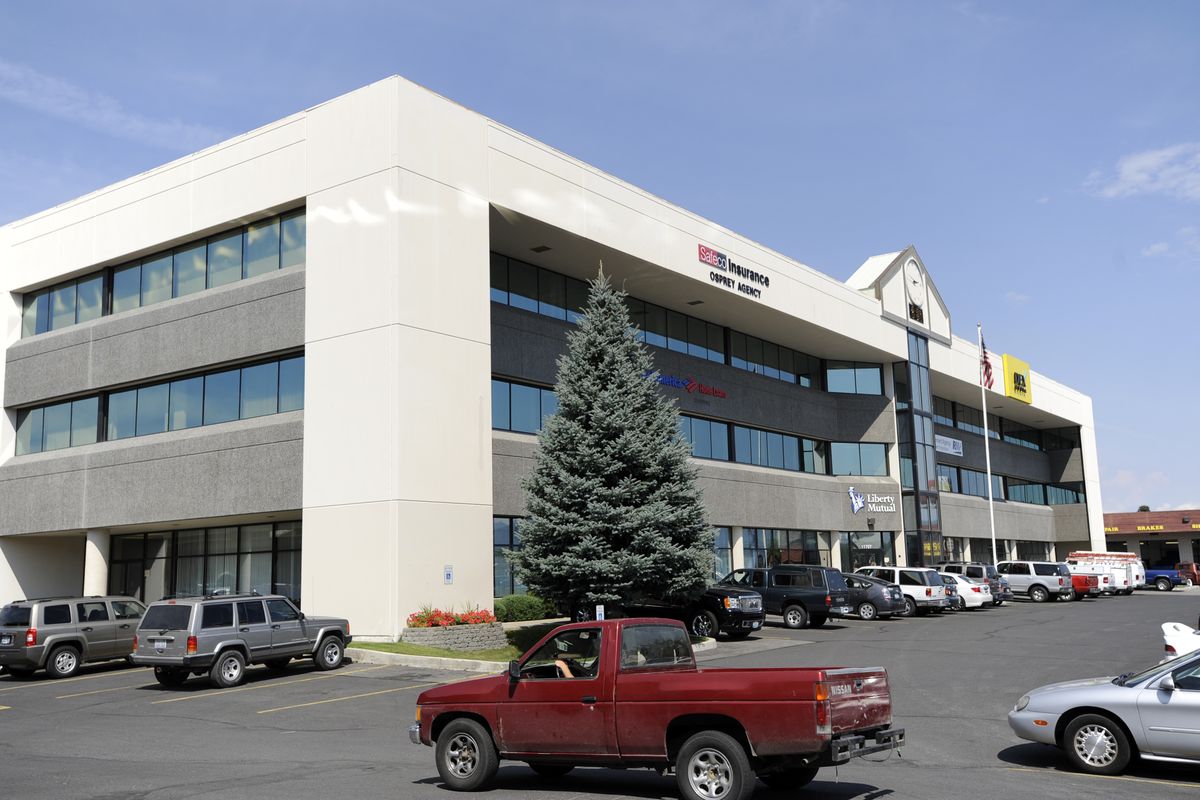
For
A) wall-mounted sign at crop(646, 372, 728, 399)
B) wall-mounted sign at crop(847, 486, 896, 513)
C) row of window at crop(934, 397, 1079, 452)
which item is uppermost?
row of window at crop(934, 397, 1079, 452)

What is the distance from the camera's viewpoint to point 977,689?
59.9 ft

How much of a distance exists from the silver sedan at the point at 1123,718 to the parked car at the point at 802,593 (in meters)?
20.0

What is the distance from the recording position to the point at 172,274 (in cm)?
3375

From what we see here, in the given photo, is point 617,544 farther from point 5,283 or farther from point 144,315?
point 5,283

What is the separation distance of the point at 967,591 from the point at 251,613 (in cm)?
2918

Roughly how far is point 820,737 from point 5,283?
3887cm

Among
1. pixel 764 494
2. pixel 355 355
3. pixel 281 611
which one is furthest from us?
pixel 764 494

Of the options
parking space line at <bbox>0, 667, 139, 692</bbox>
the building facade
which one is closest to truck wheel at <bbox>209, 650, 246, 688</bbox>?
parking space line at <bbox>0, 667, 139, 692</bbox>

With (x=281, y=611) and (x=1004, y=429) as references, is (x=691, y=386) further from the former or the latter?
(x=1004, y=429)

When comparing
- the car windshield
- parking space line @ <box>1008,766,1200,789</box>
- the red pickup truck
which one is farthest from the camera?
the car windshield

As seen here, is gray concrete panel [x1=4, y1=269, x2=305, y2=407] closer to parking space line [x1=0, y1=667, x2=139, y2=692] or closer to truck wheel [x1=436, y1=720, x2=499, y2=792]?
parking space line [x1=0, y1=667, x2=139, y2=692]

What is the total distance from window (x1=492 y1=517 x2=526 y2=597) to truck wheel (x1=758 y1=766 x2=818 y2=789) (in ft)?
68.5

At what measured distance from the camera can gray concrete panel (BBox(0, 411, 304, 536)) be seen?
29.3m

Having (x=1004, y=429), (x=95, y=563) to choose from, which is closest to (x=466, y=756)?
(x=95, y=563)
